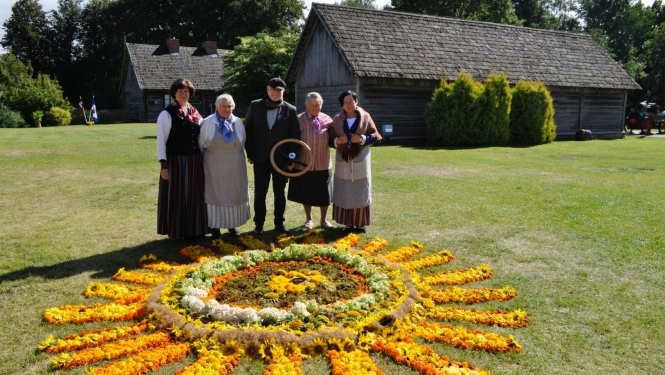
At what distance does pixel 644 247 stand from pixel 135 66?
114ft

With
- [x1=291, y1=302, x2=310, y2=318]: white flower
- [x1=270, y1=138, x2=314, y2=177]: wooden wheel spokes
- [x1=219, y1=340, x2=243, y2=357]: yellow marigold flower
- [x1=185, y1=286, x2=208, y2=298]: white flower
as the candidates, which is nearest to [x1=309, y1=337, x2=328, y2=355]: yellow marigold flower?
[x1=291, y1=302, x2=310, y2=318]: white flower

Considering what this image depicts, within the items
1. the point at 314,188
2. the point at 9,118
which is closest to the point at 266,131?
the point at 314,188

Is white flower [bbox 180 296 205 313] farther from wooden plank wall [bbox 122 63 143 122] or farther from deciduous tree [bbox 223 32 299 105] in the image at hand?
wooden plank wall [bbox 122 63 143 122]

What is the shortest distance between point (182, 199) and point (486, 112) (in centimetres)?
1470

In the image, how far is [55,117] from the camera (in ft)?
103

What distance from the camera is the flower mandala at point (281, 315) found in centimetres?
348

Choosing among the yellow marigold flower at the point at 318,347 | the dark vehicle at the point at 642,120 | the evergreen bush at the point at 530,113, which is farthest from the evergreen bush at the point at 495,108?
the yellow marigold flower at the point at 318,347

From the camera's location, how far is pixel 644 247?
20.0 ft

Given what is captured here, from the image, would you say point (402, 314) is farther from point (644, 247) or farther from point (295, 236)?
point (644, 247)

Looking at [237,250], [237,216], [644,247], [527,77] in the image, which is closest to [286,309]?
[237,250]

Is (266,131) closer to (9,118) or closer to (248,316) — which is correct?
(248,316)

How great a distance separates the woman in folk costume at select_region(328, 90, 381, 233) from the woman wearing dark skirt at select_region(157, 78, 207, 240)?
1.66 m

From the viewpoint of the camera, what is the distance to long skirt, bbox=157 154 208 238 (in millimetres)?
5910

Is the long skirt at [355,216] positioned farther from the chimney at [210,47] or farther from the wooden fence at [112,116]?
the chimney at [210,47]
